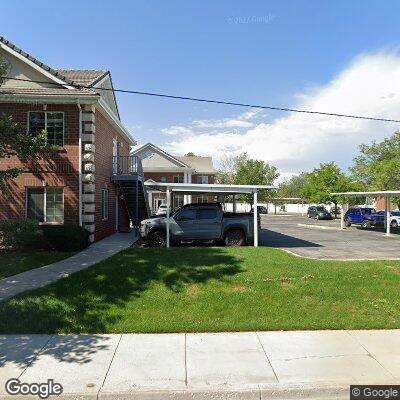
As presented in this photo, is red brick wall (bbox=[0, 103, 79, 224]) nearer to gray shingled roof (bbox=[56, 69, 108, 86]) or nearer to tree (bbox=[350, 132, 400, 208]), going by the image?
gray shingled roof (bbox=[56, 69, 108, 86])

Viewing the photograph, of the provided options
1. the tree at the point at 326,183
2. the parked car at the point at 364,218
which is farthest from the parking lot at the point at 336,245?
the tree at the point at 326,183

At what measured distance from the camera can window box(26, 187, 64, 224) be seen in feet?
47.8

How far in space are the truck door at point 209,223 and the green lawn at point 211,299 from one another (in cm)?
441

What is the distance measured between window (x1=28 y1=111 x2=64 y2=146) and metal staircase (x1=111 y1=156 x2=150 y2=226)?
4.53 metres

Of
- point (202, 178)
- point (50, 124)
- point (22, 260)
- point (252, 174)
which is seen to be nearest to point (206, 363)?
point (22, 260)

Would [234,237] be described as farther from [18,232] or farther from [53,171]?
[18,232]

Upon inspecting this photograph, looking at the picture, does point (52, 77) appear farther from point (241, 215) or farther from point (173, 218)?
point (241, 215)

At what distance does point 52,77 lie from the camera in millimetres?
14734

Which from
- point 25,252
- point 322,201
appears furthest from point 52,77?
point 322,201

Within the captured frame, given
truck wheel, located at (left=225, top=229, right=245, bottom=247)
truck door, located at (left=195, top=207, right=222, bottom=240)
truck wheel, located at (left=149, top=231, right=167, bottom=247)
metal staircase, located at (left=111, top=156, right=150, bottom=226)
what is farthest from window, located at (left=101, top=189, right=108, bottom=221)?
truck wheel, located at (left=225, top=229, right=245, bottom=247)

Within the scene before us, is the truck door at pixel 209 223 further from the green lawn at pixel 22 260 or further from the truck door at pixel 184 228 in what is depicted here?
the green lawn at pixel 22 260

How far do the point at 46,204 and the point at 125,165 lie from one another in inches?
312

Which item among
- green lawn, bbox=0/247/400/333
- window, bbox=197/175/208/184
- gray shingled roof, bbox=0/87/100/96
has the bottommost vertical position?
green lawn, bbox=0/247/400/333

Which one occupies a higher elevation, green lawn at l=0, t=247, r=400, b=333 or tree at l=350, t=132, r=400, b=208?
tree at l=350, t=132, r=400, b=208
